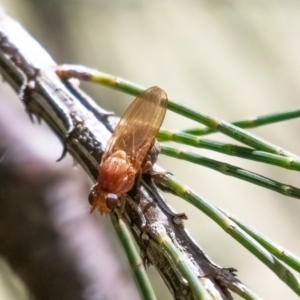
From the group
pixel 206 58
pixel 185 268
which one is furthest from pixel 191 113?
pixel 206 58

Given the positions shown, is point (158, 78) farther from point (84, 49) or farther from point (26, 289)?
point (26, 289)

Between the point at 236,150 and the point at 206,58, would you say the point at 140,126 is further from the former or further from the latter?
the point at 206,58

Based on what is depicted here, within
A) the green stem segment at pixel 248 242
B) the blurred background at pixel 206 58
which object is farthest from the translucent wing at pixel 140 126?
the blurred background at pixel 206 58

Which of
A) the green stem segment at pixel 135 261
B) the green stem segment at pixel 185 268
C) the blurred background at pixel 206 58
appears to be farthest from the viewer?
the blurred background at pixel 206 58

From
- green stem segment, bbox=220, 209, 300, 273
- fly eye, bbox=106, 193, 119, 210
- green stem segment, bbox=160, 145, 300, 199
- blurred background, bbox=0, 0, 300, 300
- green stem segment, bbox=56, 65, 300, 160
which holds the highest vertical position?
blurred background, bbox=0, 0, 300, 300

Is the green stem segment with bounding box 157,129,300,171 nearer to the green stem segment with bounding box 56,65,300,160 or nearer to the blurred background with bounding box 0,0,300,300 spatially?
the green stem segment with bounding box 56,65,300,160

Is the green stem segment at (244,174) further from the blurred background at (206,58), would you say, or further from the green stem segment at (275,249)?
the blurred background at (206,58)

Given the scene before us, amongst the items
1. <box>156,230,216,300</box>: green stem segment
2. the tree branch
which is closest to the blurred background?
the tree branch
